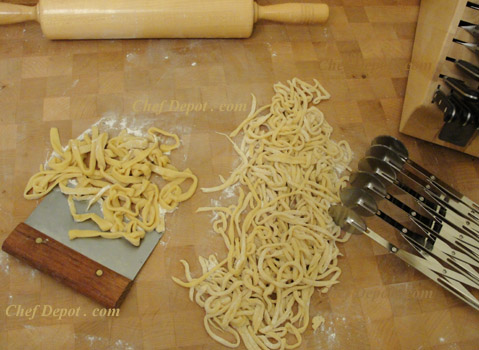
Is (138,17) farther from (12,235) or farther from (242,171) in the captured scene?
(12,235)

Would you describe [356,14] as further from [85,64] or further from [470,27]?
[85,64]

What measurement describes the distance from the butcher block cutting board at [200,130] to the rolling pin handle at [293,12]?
0.07 meters

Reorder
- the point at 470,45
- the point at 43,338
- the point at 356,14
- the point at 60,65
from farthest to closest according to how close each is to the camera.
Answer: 1. the point at 356,14
2. the point at 60,65
3. the point at 470,45
4. the point at 43,338

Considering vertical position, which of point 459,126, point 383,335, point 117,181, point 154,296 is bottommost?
point 383,335

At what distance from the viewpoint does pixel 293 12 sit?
1819 millimetres

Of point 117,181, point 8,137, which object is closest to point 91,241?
point 117,181

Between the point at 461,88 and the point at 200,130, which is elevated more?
the point at 461,88

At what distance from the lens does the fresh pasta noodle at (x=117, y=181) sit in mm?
1376

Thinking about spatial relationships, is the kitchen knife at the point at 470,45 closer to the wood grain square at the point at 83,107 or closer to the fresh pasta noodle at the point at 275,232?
the fresh pasta noodle at the point at 275,232

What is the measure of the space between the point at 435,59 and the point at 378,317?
0.91 m

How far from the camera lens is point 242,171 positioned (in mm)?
1510

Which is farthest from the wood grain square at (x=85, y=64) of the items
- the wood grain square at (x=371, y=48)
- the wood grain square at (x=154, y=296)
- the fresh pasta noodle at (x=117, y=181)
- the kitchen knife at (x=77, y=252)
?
the wood grain square at (x=371, y=48)

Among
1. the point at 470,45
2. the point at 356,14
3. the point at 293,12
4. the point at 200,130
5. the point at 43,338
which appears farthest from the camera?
the point at 356,14

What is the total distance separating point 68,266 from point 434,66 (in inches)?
53.6
